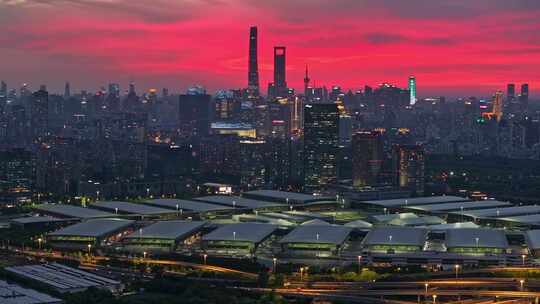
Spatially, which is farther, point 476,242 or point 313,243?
point 313,243

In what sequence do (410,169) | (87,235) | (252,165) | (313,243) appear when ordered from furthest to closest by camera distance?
(252,165), (410,169), (87,235), (313,243)

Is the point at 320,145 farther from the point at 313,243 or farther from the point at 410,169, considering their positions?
the point at 313,243

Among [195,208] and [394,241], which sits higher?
[394,241]

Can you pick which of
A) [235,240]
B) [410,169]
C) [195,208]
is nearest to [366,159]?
[410,169]

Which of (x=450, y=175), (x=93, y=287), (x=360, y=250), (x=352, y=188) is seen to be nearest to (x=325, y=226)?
(x=360, y=250)

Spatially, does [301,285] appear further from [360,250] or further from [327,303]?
[360,250]

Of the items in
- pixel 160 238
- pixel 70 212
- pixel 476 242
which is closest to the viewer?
pixel 476 242

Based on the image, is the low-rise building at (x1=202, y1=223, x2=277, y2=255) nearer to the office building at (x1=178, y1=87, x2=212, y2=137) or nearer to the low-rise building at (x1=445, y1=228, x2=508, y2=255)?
the low-rise building at (x1=445, y1=228, x2=508, y2=255)

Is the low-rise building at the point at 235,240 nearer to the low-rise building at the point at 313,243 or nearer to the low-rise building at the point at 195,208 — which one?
the low-rise building at the point at 313,243
